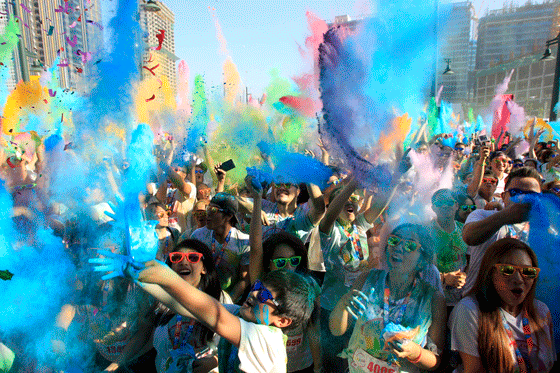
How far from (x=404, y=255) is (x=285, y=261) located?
805 mm

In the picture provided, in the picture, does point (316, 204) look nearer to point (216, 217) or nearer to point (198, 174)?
point (216, 217)

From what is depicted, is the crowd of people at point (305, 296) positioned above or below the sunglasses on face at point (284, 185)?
below

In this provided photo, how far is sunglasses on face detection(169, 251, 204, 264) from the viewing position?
7.59 feet

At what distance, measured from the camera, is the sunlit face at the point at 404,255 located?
2.14 meters

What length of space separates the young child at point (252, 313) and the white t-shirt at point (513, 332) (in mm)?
862

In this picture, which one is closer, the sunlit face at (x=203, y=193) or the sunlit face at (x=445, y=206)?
the sunlit face at (x=445, y=206)

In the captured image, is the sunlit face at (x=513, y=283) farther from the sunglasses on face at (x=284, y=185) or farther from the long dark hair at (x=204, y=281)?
the sunglasses on face at (x=284, y=185)

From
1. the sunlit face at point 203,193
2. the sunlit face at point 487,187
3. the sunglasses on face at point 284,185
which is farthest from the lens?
the sunlit face at point 203,193

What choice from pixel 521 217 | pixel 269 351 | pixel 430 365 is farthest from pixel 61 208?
pixel 521 217

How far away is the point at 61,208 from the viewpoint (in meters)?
2.67

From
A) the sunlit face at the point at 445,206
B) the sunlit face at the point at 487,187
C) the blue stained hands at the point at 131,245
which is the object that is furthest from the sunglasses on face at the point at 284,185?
the sunlit face at the point at 487,187

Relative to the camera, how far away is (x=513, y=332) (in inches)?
77.1

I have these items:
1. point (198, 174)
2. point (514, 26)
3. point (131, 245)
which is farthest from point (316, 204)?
point (514, 26)

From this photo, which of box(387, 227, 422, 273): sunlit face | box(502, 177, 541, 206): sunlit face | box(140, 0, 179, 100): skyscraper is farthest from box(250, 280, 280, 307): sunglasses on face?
box(502, 177, 541, 206): sunlit face
